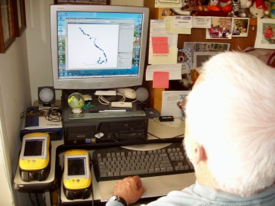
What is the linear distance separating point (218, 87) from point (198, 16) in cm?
93

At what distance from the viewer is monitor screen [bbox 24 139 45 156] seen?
1104 mm

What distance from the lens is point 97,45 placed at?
1.39 meters

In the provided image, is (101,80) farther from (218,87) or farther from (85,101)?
(218,87)

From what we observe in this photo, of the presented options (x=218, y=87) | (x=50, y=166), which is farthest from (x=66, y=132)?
(x=218, y=87)

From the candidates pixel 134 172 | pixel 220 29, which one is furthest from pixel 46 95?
pixel 220 29

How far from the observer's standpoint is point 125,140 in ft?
4.33

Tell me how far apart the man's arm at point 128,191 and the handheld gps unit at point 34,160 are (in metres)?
0.25

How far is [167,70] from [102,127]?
1.58 ft

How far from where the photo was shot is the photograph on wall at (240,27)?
1.59 metres

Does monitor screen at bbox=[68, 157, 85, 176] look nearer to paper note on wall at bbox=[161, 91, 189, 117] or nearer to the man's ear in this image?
the man's ear

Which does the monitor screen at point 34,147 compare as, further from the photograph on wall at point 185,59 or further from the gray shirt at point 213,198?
the photograph on wall at point 185,59

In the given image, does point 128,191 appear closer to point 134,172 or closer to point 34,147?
point 134,172

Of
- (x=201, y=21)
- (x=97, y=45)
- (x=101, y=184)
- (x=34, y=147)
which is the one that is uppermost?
(x=201, y=21)

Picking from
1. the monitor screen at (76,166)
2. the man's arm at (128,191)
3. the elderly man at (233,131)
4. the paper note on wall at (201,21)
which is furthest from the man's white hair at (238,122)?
the paper note on wall at (201,21)
